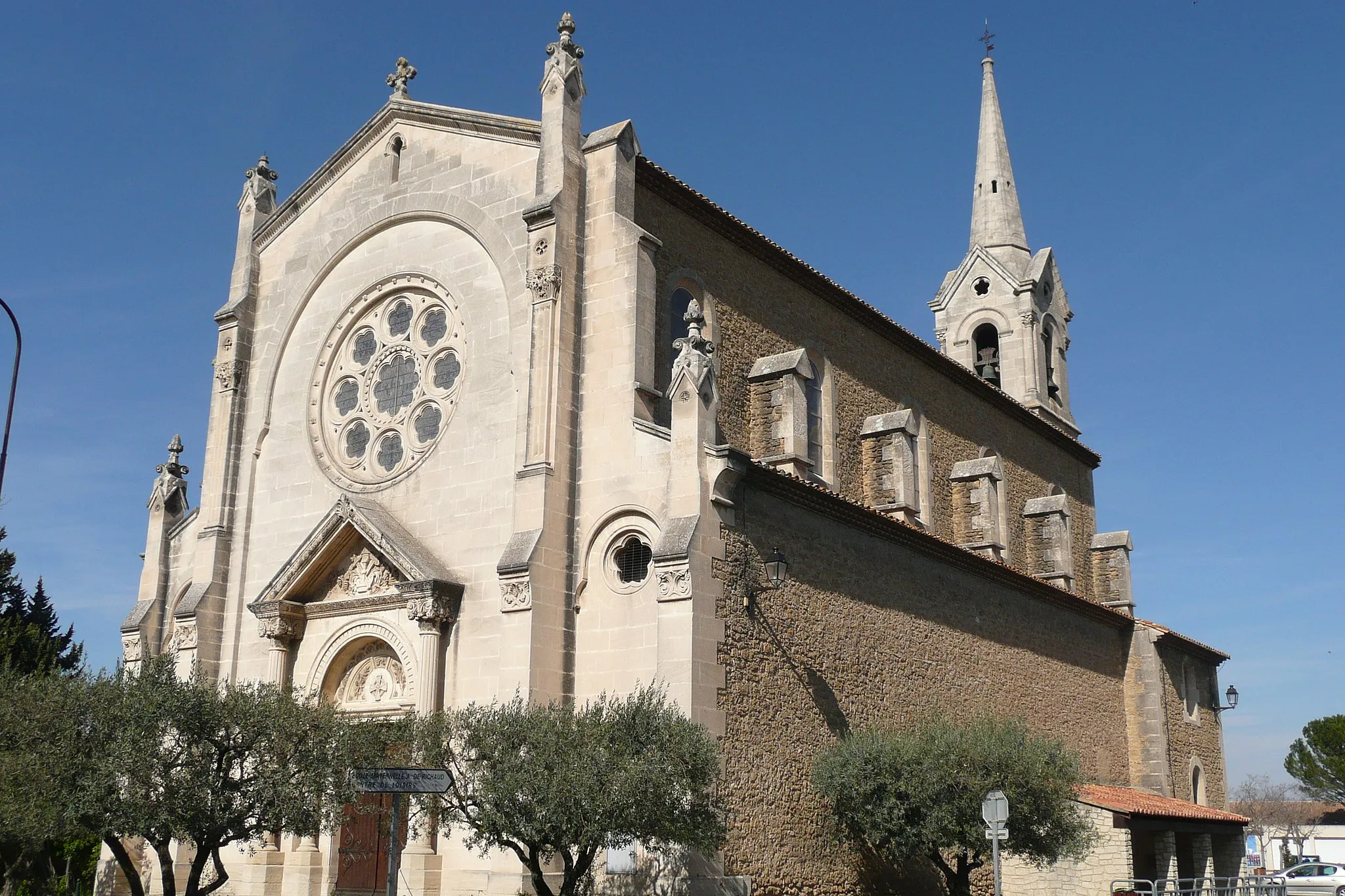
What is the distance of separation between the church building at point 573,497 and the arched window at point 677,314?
31cm

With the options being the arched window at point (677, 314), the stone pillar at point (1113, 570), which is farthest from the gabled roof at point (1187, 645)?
the arched window at point (677, 314)

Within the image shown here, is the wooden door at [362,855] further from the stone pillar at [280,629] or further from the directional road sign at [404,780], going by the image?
the directional road sign at [404,780]

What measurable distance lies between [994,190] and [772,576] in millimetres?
27160

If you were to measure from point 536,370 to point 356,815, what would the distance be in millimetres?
8097

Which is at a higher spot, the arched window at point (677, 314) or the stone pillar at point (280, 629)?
the arched window at point (677, 314)

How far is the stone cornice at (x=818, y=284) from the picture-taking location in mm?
22047

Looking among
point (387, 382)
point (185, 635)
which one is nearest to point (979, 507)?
point (387, 382)

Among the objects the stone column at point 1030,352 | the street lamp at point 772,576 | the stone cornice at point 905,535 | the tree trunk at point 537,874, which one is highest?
the stone column at point 1030,352

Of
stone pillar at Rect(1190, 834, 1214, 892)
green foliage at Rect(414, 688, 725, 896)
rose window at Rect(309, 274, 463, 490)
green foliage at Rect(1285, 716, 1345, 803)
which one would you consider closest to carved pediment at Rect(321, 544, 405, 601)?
rose window at Rect(309, 274, 463, 490)

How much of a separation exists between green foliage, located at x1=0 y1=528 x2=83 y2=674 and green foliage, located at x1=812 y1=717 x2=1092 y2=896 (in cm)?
1952

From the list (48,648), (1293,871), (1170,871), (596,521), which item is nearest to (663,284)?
(596,521)

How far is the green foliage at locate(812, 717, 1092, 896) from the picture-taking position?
19406 millimetres

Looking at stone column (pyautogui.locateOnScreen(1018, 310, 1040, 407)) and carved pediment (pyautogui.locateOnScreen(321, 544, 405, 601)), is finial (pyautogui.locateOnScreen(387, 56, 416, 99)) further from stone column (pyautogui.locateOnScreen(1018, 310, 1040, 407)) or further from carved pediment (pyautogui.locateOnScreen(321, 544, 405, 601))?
stone column (pyautogui.locateOnScreen(1018, 310, 1040, 407))

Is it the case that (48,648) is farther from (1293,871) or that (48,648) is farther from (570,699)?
(1293,871)
